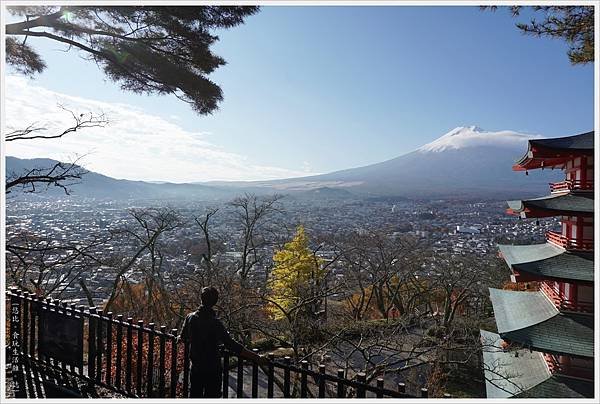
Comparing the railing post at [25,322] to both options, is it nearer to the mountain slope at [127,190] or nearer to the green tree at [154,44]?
the green tree at [154,44]

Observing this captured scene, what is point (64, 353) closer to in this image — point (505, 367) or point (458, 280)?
point (505, 367)

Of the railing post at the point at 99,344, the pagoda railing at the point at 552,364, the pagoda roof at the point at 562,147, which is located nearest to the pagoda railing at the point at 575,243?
the pagoda roof at the point at 562,147

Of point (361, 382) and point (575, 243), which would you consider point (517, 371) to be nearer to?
point (575, 243)

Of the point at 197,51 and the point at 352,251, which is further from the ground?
the point at 197,51

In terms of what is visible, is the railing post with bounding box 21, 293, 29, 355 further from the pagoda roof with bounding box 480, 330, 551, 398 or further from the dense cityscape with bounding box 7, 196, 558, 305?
the dense cityscape with bounding box 7, 196, 558, 305

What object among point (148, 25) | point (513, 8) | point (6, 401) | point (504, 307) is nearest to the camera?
point (6, 401)

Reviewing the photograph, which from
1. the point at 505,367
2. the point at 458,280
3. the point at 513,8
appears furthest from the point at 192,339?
the point at 458,280

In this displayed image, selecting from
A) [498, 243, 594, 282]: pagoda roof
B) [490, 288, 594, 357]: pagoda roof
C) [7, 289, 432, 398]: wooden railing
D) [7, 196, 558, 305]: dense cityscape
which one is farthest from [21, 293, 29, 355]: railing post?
[7, 196, 558, 305]: dense cityscape

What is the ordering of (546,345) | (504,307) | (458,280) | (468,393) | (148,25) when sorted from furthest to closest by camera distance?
(458,280) → (468,393) → (504,307) → (546,345) → (148,25)

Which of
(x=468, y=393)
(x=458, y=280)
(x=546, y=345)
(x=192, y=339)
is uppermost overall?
(x=192, y=339)
